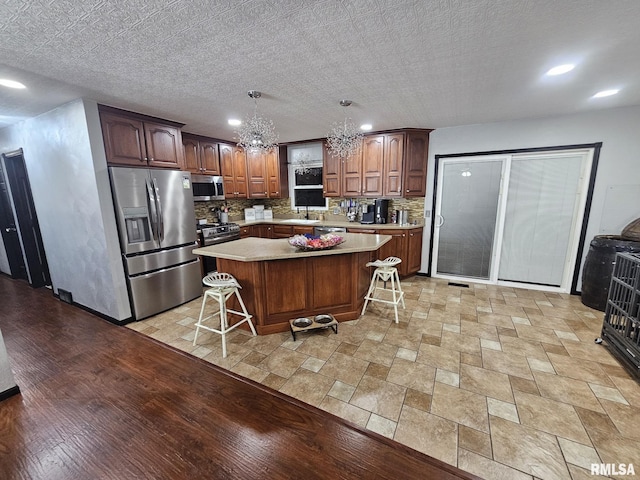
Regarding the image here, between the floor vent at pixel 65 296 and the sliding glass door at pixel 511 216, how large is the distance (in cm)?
556

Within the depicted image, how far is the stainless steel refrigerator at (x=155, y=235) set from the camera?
2.93m

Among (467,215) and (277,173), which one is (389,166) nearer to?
(467,215)

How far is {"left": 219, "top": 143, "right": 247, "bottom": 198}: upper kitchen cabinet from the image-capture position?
4.80 m

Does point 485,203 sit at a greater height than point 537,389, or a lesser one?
greater

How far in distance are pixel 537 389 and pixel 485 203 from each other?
114 inches

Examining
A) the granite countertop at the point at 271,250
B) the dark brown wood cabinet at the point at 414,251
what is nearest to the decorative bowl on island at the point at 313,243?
the granite countertop at the point at 271,250

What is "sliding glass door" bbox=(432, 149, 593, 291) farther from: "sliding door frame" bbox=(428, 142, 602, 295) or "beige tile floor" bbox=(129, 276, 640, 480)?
"beige tile floor" bbox=(129, 276, 640, 480)

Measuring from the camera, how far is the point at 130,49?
5.70 ft

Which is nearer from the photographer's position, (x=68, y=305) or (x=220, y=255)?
(x=220, y=255)

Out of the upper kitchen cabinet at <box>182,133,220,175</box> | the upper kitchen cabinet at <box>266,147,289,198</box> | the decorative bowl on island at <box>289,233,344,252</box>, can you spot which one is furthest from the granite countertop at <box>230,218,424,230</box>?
the decorative bowl on island at <box>289,233,344,252</box>

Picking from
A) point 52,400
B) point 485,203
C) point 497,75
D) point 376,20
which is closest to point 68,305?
point 52,400

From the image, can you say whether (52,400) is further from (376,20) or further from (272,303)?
(376,20)

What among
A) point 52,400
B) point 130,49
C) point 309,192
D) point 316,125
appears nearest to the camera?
point 130,49

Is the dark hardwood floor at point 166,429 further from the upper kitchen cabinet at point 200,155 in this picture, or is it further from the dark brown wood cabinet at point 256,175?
the dark brown wood cabinet at point 256,175
